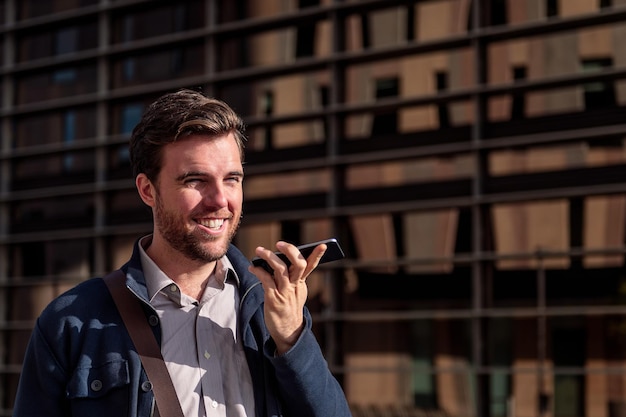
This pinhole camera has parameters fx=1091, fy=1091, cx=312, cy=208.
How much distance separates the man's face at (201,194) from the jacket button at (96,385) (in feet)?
1.30

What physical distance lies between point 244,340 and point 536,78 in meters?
8.32

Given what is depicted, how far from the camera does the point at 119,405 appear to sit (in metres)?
2.77

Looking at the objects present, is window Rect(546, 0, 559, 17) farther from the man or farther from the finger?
the finger

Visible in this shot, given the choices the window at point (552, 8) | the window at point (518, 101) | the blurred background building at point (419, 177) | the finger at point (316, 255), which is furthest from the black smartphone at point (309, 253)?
the window at point (552, 8)

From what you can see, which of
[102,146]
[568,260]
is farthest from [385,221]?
[102,146]

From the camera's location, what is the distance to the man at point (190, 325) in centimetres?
276

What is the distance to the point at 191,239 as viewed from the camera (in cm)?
281

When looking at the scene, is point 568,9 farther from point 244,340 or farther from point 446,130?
point 244,340

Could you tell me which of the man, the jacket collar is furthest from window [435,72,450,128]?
the man

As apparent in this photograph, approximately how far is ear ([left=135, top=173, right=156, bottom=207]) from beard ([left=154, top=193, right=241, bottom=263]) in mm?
53

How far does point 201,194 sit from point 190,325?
0.36 metres

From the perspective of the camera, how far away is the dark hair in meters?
2.80

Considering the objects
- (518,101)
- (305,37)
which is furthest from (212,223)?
(305,37)

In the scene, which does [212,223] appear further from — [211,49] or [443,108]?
[211,49]
